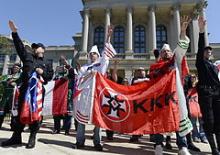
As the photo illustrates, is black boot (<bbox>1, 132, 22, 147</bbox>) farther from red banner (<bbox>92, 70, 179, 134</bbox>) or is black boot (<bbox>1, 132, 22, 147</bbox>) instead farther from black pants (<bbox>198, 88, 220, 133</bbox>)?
black pants (<bbox>198, 88, 220, 133</bbox>)

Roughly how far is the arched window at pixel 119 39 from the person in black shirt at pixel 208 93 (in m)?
40.4

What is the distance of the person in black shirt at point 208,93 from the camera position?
→ 16.4 ft

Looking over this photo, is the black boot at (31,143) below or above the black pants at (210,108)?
below

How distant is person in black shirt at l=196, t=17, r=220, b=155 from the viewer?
500 centimetres

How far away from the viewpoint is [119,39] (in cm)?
4638

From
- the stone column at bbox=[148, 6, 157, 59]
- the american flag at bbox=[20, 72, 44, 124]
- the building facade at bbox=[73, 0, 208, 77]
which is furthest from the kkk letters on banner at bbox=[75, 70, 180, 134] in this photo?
the stone column at bbox=[148, 6, 157, 59]

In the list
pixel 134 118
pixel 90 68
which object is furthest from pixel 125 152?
pixel 90 68

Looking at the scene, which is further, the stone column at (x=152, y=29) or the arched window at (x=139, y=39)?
the arched window at (x=139, y=39)

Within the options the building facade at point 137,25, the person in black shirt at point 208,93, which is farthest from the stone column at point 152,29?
the person in black shirt at point 208,93

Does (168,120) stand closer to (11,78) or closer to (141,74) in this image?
(141,74)

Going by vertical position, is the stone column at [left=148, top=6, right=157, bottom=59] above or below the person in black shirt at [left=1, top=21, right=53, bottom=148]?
above

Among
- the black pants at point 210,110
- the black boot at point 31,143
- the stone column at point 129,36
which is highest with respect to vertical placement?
the stone column at point 129,36

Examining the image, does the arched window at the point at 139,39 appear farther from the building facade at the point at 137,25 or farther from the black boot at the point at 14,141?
the black boot at the point at 14,141

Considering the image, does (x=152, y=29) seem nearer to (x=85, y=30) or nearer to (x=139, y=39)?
(x=139, y=39)
